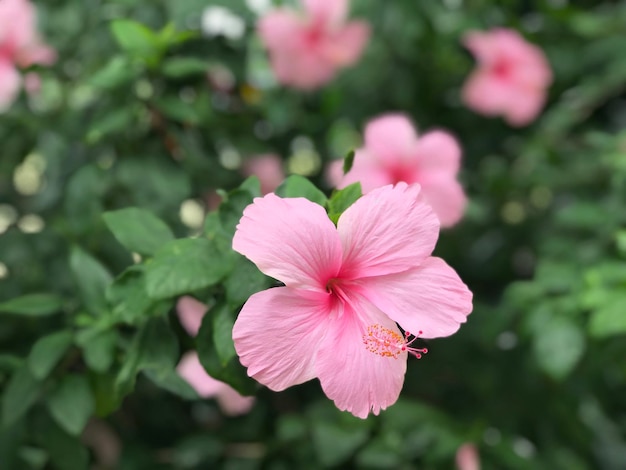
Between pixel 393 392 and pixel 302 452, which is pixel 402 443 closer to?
pixel 302 452

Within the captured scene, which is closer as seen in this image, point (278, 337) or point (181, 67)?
point (278, 337)

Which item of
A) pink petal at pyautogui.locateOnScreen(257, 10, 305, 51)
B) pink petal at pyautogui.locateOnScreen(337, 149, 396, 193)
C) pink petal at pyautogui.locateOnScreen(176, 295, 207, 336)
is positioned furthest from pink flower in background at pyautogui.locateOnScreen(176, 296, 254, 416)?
pink petal at pyautogui.locateOnScreen(257, 10, 305, 51)

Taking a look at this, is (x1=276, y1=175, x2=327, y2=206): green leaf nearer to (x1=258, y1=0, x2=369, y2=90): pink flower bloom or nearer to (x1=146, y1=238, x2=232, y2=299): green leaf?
(x1=146, y1=238, x2=232, y2=299): green leaf

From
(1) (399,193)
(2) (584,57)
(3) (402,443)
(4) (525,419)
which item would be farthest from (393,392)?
(2) (584,57)

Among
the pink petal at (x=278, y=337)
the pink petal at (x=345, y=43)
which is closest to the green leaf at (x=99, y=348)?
the pink petal at (x=278, y=337)

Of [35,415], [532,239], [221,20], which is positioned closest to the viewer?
[35,415]

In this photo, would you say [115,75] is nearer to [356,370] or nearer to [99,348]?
[99,348]

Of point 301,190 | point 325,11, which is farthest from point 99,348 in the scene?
point 325,11

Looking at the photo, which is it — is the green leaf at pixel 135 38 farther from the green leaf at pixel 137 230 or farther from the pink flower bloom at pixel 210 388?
the pink flower bloom at pixel 210 388
